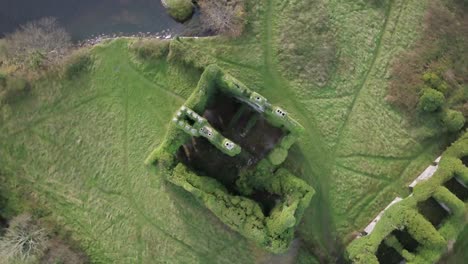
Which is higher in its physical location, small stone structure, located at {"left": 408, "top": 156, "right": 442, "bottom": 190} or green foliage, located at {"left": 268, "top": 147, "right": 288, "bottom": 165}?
small stone structure, located at {"left": 408, "top": 156, "right": 442, "bottom": 190}

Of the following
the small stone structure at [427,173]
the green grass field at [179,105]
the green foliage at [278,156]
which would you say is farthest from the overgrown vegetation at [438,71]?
the green foliage at [278,156]

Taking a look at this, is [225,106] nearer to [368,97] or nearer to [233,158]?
[233,158]

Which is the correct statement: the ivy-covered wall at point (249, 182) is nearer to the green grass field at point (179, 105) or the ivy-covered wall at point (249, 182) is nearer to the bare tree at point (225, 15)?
the green grass field at point (179, 105)

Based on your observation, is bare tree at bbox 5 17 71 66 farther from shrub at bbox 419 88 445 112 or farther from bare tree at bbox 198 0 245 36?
shrub at bbox 419 88 445 112

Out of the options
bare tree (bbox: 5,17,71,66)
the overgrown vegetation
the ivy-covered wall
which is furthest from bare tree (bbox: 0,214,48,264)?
the overgrown vegetation

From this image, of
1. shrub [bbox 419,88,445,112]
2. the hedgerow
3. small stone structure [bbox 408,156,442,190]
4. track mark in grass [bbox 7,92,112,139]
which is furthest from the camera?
track mark in grass [bbox 7,92,112,139]

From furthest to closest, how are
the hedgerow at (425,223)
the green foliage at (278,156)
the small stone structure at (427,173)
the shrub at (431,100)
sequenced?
the shrub at (431,100), the small stone structure at (427,173), the green foliage at (278,156), the hedgerow at (425,223)

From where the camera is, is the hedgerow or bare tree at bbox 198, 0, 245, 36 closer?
the hedgerow
